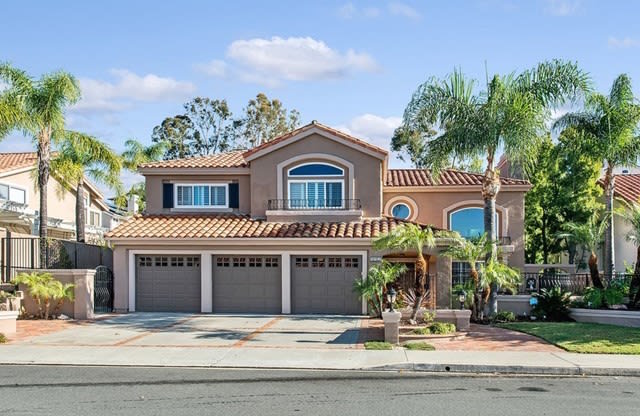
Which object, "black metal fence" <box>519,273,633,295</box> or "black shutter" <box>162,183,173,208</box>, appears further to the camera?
"black shutter" <box>162,183,173,208</box>

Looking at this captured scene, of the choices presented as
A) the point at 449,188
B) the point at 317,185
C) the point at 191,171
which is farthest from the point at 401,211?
the point at 191,171

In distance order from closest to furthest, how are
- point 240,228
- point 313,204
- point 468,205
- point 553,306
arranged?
point 553,306 → point 240,228 → point 313,204 → point 468,205

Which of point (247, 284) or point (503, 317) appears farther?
point (247, 284)

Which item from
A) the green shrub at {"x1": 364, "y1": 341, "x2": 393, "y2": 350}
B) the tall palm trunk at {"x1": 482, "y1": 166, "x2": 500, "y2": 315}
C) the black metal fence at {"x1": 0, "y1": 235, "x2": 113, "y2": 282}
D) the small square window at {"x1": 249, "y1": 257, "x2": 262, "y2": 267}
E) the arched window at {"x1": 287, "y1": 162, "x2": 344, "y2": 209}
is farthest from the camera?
the arched window at {"x1": 287, "y1": 162, "x2": 344, "y2": 209}

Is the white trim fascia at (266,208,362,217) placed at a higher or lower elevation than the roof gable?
lower

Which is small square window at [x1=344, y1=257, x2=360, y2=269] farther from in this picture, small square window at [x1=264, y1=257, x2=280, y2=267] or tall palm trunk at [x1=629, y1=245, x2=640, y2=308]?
tall palm trunk at [x1=629, y1=245, x2=640, y2=308]

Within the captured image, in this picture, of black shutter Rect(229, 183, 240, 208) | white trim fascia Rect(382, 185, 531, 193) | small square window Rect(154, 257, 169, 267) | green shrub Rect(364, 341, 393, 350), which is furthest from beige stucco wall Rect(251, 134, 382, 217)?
green shrub Rect(364, 341, 393, 350)

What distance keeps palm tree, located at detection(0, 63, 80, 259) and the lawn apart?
16.7 m

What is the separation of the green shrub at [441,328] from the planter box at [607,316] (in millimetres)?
5700

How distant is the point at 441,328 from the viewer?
58.2 ft

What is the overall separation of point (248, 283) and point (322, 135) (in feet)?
20.2

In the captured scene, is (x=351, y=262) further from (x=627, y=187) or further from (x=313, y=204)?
(x=627, y=187)

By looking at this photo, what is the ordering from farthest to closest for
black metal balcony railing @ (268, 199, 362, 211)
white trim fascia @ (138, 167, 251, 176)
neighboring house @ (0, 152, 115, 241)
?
neighboring house @ (0, 152, 115, 241), white trim fascia @ (138, 167, 251, 176), black metal balcony railing @ (268, 199, 362, 211)

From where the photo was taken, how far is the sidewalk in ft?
45.9
